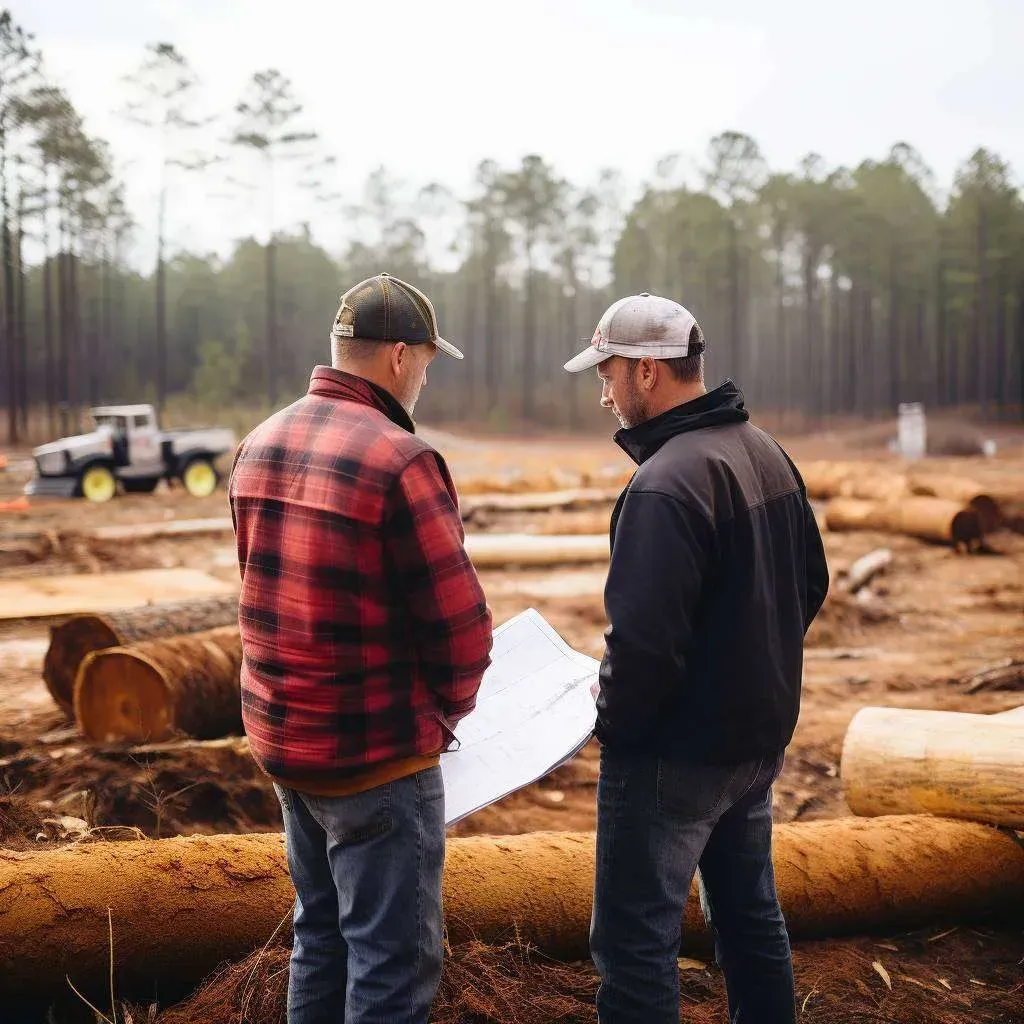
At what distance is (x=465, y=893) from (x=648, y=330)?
6.75 feet

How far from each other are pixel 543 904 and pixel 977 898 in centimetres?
178

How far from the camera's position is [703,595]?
246cm

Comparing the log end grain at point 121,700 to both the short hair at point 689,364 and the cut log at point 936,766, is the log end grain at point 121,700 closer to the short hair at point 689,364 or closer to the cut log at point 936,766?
the cut log at point 936,766

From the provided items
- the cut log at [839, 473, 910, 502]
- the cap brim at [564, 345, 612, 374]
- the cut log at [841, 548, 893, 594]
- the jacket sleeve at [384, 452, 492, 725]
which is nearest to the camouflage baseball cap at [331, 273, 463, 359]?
the jacket sleeve at [384, 452, 492, 725]

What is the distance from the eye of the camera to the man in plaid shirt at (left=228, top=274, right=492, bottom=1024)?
85.4 inches

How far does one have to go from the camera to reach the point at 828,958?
357 cm

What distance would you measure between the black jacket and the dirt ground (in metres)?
1.28

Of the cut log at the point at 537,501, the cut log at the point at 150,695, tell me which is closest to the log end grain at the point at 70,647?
the cut log at the point at 150,695

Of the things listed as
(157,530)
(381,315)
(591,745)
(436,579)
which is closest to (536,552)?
(157,530)

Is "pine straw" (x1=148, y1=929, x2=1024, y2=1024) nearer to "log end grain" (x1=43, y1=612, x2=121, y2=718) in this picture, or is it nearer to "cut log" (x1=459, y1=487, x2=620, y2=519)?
"log end grain" (x1=43, y1=612, x2=121, y2=718)

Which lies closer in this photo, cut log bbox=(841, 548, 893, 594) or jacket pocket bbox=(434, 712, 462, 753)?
jacket pocket bbox=(434, 712, 462, 753)

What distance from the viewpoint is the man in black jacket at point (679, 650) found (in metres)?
2.35

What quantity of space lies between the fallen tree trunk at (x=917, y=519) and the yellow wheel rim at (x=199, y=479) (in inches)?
545

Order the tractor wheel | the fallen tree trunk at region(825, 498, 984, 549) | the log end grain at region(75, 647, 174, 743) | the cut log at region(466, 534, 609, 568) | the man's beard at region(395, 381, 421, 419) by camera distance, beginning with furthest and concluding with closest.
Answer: the tractor wheel < the fallen tree trunk at region(825, 498, 984, 549) < the cut log at region(466, 534, 609, 568) < the log end grain at region(75, 647, 174, 743) < the man's beard at region(395, 381, 421, 419)
